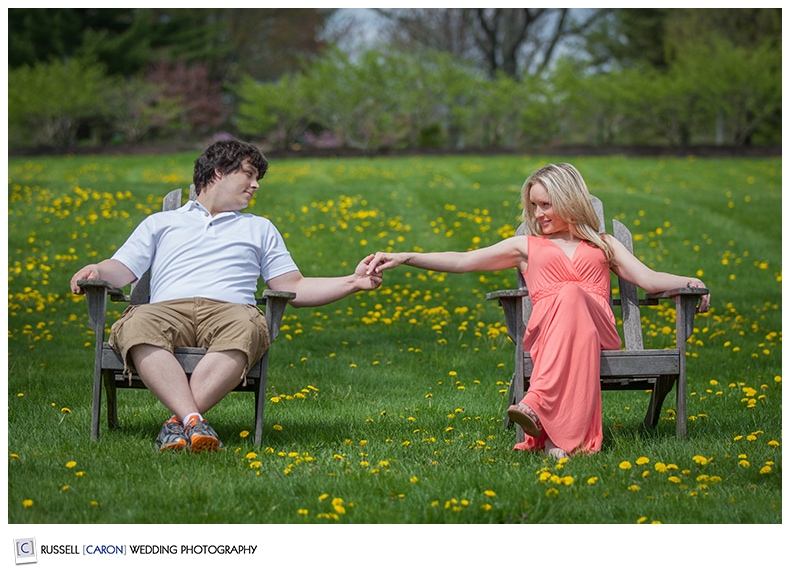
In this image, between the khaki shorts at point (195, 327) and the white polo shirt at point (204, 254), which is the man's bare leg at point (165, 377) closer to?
the khaki shorts at point (195, 327)

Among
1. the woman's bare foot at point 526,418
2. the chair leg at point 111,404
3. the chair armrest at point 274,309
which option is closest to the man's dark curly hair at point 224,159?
the chair armrest at point 274,309

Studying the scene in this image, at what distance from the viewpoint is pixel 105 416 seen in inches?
189

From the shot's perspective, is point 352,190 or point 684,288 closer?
point 684,288

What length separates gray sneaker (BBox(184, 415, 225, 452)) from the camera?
381 centimetres

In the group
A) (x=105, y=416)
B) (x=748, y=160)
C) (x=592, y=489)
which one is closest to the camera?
Result: (x=592, y=489)

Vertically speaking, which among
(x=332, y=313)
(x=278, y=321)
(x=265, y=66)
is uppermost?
(x=265, y=66)

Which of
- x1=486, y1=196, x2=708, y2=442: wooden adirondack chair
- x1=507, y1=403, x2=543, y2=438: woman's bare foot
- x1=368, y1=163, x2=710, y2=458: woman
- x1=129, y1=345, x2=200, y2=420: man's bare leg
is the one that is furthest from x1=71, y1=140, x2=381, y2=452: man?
x1=507, y1=403, x2=543, y2=438: woman's bare foot

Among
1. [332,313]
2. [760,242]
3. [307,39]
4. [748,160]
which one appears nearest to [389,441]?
[332,313]

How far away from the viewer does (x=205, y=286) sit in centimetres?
423

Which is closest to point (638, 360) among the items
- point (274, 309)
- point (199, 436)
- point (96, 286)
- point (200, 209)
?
point (274, 309)

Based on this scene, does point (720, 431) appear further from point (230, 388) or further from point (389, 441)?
point (230, 388)

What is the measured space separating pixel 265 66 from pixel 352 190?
→ 19429 mm

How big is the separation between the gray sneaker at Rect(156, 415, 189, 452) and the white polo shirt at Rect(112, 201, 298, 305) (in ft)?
1.95

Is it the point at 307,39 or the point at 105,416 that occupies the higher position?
the point at 307,39
